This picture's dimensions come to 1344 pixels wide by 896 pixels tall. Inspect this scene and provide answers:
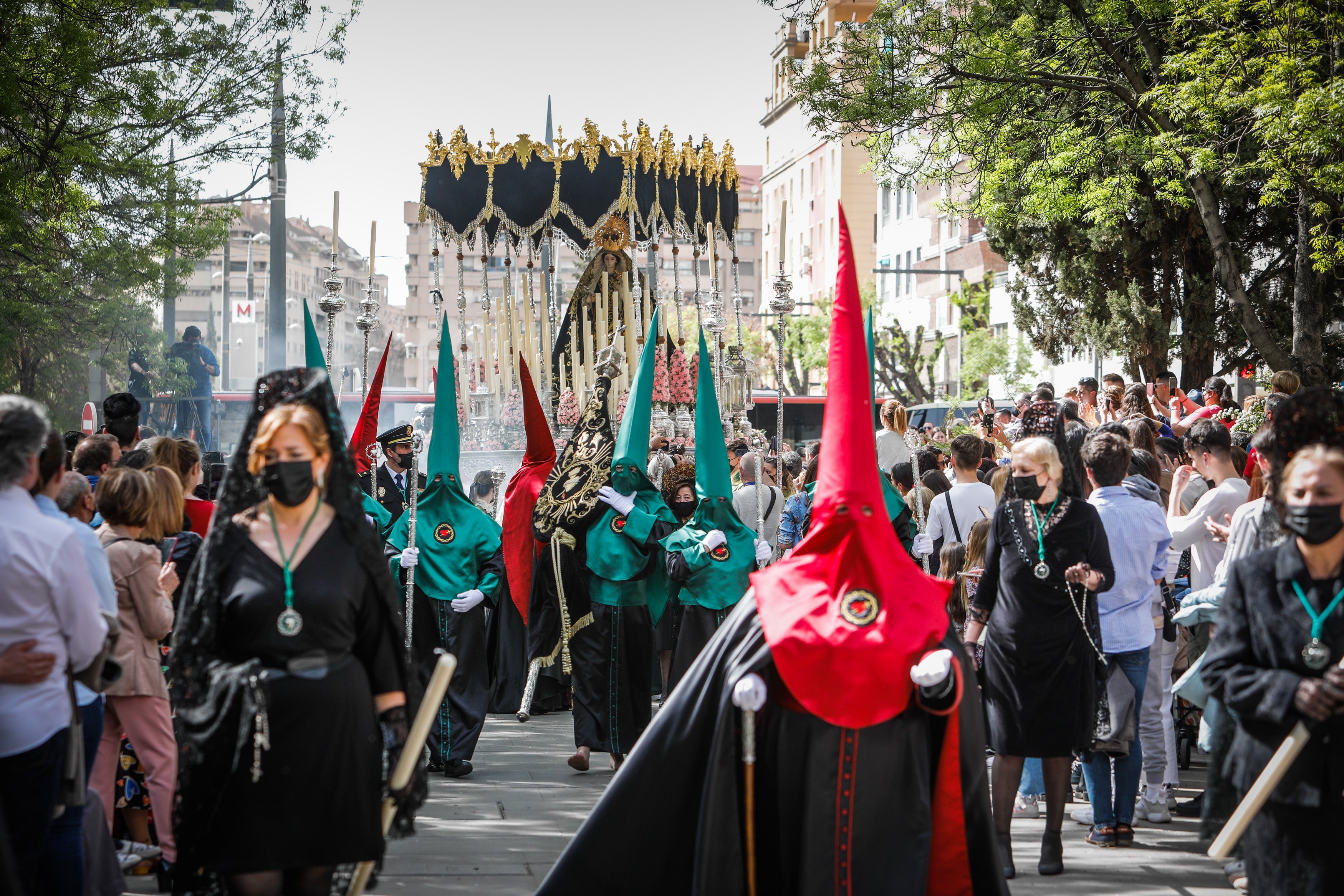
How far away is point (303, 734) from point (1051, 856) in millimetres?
3500

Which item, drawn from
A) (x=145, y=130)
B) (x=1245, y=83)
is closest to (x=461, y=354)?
(x=145, y=130)

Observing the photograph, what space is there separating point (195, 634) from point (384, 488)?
624cm

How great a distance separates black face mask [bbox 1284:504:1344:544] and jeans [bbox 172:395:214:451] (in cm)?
1845

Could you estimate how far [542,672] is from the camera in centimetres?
1012

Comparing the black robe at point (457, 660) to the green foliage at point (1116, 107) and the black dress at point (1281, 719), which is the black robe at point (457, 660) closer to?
the black dress at point (1281, 719)

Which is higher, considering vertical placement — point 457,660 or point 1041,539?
point 1041,539

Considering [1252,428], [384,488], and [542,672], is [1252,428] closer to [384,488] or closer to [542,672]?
[542,672]

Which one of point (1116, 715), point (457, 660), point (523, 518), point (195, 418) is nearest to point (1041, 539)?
point (1116, 715)

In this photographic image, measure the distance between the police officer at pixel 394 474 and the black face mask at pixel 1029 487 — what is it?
16.1 feet

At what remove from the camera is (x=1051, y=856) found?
5934mm

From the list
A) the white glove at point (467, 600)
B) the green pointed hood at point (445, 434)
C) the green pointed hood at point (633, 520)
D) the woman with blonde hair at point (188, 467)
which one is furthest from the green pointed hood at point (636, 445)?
the woman with blonde hair at point (188, 467)

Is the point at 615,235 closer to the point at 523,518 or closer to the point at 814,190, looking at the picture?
the point at 523,518

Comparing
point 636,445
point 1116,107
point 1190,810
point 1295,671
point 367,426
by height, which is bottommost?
point 1190,810

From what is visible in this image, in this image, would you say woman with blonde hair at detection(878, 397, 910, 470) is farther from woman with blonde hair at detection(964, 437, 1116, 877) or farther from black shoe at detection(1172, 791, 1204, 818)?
woman with blonde hair at detection(964, 437, 1116, 877)
